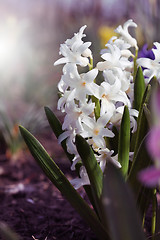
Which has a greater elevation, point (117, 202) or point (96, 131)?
point (96, 131)

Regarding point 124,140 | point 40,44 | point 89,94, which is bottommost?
point 124,140

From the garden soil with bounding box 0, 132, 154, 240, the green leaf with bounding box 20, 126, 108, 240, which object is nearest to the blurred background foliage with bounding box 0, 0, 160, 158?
the garden soil with bounding box 0, 132, 154, 240

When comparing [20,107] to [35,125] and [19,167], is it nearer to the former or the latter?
[35,125]

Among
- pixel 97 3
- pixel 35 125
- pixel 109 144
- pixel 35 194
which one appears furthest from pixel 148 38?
pixel 97 3

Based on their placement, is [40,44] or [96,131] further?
[40,44]

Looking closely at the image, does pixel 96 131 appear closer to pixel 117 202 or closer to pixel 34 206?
pixel 117 202

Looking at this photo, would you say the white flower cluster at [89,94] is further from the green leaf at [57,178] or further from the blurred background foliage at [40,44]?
the blurred background foliage at [40,44]

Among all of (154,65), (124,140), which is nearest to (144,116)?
(124,140)
